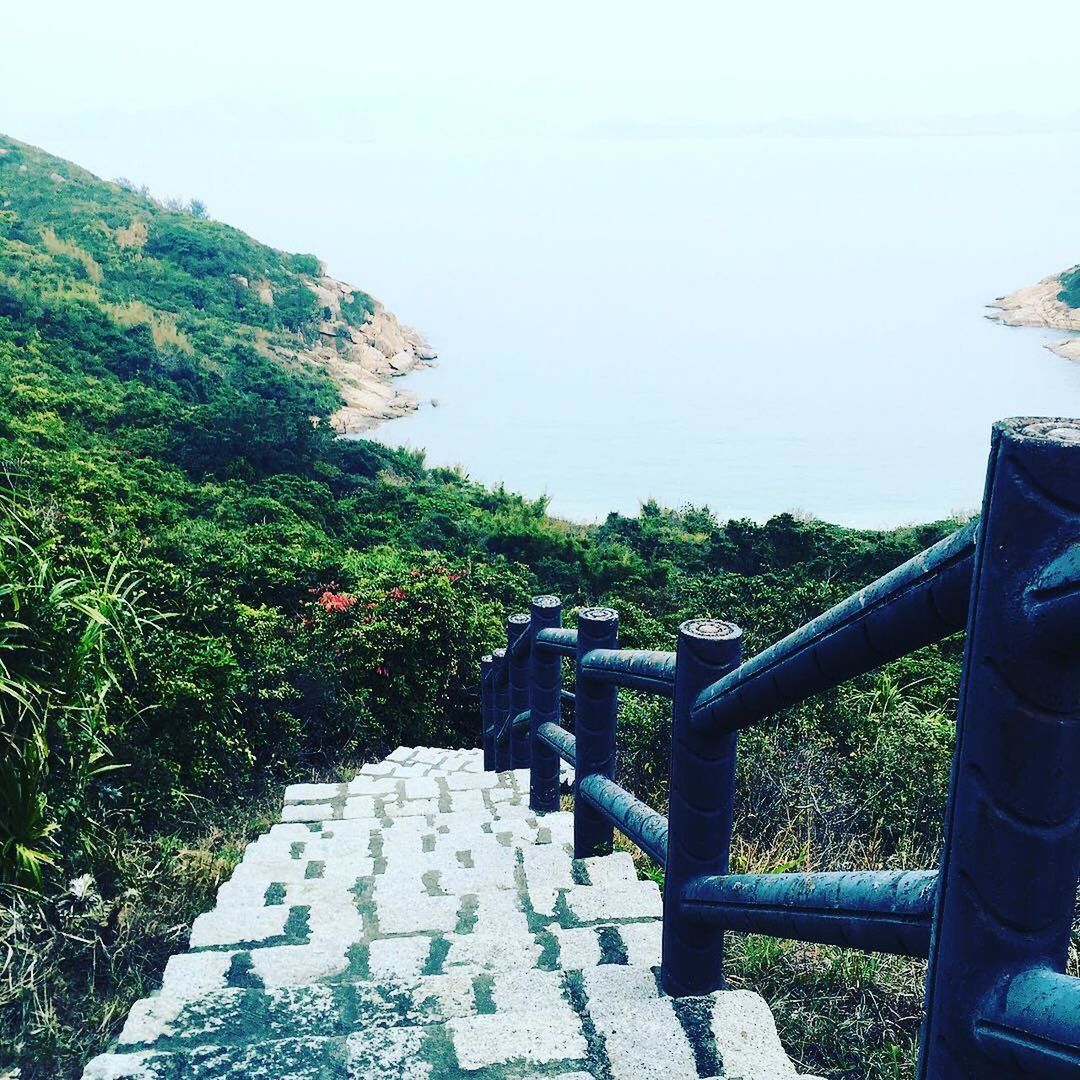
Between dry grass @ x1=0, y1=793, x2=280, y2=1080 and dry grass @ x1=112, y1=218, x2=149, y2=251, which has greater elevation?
dry grass @ x1=112, y1=218, x2=149, y2=251

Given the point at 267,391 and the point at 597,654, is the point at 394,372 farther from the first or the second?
the point at 597,654

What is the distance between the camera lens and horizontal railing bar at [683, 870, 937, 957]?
1.20 meters

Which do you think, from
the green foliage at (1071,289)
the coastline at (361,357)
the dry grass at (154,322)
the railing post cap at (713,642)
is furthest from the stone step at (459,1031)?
the green foliage at (1071,289)

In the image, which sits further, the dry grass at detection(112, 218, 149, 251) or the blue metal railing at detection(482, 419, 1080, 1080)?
the dry grass at detection(112, 218, 149, 251)

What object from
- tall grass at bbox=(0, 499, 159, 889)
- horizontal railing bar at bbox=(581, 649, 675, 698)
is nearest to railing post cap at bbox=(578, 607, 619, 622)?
horizontal railing bar at bbox=(581, 649, 675, 698)

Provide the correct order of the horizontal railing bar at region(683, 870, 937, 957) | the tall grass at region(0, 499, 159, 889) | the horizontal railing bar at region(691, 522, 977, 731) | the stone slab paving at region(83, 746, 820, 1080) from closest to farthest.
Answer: the horizontal railing bar at region(691, 522, 977, 731) < the horizontal railing bar at region(683, 870, 937, 957) < the stone slab paving at region(83, 746, 820, 1080) < the tall grass at region(0, 499, 159, 889)

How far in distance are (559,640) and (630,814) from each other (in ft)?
3.68

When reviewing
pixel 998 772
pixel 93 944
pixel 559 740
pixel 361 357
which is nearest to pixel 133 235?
pixel 361 357

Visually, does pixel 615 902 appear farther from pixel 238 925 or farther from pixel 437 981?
pixel 238 925

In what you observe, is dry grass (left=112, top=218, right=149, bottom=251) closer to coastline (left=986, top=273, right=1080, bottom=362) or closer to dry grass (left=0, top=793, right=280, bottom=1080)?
coastline (left=986, top=273, right=1080, bottom=362)

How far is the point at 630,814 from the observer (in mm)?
2395

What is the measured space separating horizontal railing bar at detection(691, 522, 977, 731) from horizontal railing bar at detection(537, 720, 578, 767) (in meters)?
1.58

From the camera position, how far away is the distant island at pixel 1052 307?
156 ft

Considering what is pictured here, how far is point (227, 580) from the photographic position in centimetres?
1025
